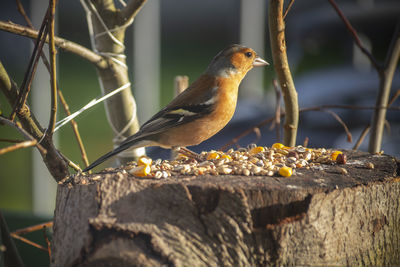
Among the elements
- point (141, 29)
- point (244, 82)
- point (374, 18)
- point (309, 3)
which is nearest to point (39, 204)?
point (141, 29)

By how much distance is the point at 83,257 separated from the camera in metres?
1.39

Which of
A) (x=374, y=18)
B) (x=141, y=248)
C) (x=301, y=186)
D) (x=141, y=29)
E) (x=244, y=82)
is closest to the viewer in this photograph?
(x=141, y=248)

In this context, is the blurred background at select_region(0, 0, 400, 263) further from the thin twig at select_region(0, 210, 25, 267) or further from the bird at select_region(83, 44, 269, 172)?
the thin twig at select_region(0, 210, 25, 267)

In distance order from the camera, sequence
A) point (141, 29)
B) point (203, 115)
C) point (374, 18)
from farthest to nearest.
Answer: point (141, 29) → point (374, 18) → point (203, 115)

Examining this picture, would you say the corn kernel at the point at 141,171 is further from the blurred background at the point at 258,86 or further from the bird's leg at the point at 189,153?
the blurred background at the point at 258,86

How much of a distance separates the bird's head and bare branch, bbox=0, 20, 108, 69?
549mm

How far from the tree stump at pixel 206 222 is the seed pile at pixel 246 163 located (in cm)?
9

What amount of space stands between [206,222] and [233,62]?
1171 millimetres

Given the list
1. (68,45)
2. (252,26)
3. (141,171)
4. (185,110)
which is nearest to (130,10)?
(68,45)

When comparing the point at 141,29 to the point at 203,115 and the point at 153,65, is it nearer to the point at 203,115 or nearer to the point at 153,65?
the point at 153,65

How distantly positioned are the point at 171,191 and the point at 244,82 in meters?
11.4

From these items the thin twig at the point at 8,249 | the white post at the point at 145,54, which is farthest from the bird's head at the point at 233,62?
the white post at the point at 145,54

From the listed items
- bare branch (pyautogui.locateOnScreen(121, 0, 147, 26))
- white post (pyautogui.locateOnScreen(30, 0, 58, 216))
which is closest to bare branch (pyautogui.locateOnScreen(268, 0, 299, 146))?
bare branch (pyautogui.locateOnScreen(121, 0, 147, 26))

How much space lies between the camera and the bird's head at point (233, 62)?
7.86ft
